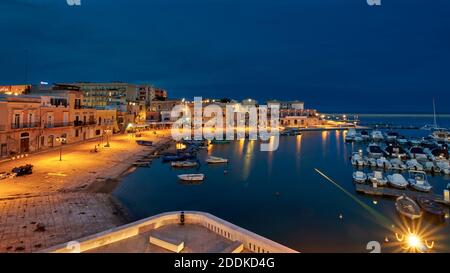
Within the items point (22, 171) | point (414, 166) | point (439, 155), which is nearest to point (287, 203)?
point (414, 166)

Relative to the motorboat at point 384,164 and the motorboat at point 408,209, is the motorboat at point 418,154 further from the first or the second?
the motorboat at point 408,209

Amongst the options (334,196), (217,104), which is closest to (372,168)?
(334,196)

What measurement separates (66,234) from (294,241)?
10807 millimetres

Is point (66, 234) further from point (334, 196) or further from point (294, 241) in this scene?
point (334, 196)

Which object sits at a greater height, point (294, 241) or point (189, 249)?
point (189, 249)

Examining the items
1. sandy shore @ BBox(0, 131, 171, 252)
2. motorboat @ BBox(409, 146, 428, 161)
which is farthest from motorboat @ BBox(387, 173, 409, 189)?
sandy shore @ BBox(0, 131, 171, 252)

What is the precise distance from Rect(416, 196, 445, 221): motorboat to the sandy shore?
18501 millimetres

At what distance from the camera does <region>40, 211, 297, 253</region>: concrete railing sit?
18.8 feet

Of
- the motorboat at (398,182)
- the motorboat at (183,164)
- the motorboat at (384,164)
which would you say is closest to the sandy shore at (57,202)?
the motorboat at (183,164)

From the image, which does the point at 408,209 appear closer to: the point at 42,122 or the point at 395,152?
the point at 395,152

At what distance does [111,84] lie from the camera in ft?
265

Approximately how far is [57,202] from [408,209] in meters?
21.1

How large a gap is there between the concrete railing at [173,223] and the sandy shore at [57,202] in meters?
5.90

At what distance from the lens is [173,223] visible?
24.5 ft
